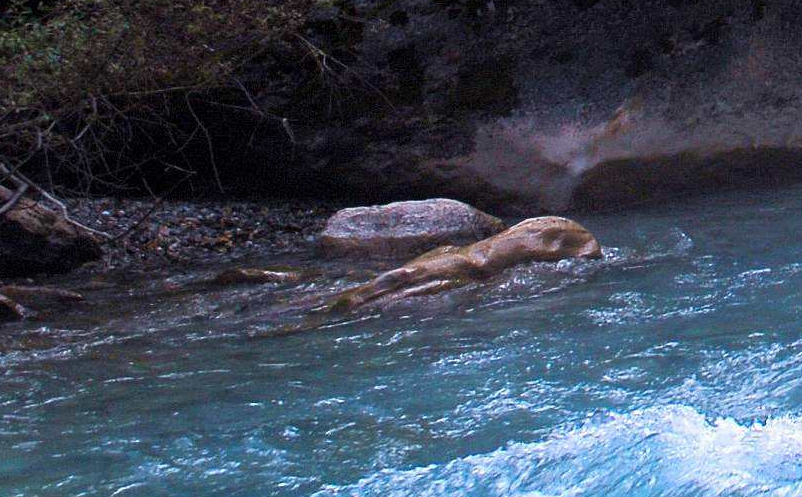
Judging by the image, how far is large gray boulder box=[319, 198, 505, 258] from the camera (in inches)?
308

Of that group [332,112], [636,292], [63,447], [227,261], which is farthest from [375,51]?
A: [63,447]

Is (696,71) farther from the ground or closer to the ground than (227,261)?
farther from the ground

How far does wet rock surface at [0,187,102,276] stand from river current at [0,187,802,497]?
1431 millimetres

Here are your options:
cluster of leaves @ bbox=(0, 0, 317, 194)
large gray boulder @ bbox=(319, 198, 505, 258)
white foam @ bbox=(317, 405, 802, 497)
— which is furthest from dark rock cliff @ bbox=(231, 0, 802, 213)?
white foam @ bbox=(317, 405, 802, 497)

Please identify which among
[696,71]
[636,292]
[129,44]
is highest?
[129,44]

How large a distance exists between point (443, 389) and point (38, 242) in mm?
4732

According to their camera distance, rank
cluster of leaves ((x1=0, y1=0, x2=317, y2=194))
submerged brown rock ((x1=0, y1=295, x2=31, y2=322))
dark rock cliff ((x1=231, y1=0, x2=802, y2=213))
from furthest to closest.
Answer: dark rock cliff ((x1=231, y1=0, x2=802, y2=213)), cluster of leaves ((x1=0, y1=0, x2=317, y2=194)), submerged brown rock ((x1=0, y1=295, x2=31, y2=322))

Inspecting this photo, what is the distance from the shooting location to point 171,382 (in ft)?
16.3

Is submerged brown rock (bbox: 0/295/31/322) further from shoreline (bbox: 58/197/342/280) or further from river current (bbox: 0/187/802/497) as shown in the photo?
shoreline (bbox: 58/197/342/280)

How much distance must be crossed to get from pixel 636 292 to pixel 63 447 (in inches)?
126

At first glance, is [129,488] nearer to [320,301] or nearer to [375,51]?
[320,301]

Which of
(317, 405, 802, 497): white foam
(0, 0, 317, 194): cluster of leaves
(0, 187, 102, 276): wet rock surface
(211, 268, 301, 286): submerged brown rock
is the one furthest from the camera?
(0, 187, 102, 276): wet rock surface

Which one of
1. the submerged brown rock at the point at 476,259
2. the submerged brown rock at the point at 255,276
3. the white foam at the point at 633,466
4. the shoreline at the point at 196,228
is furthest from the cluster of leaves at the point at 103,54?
the white foam at the point at 633,466

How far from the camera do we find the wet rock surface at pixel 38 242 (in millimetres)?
8070
